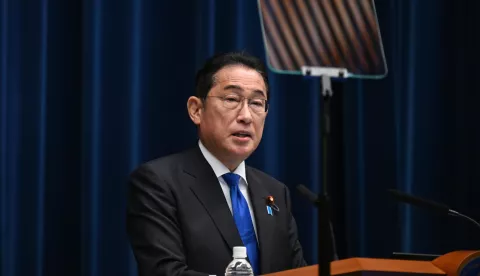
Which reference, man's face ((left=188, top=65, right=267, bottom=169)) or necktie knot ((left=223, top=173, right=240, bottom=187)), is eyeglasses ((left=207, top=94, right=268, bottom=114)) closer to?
man's face ((left=188, top=65, right=267, bottom=169))

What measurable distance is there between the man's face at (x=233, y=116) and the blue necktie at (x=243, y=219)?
0.22 ft

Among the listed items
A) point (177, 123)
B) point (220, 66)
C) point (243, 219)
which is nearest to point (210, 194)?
point (243, 219)

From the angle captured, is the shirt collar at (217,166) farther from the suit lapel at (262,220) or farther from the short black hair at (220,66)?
the short black hair at (220,66)

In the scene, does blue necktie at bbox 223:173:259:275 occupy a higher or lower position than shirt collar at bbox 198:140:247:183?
lower

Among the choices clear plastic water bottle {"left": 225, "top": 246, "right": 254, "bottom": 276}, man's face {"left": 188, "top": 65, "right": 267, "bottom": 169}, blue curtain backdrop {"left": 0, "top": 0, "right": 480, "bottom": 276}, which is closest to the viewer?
clear plastic water bottle {"left": 225, "top": 246, "right": 254, "bottom": 276}

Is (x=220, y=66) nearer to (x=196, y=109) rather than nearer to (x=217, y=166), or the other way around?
(x=196, y=109)

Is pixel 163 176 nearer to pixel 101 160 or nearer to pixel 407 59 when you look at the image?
pixel 101 160

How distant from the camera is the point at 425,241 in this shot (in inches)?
116

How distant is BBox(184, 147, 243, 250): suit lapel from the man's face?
0.06 meters

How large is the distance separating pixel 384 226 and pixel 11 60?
63.6 inches

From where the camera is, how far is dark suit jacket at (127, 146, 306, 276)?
1.91 m

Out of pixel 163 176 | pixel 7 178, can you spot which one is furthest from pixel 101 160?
pixel 163 176

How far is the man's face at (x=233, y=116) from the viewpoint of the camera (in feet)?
7.04

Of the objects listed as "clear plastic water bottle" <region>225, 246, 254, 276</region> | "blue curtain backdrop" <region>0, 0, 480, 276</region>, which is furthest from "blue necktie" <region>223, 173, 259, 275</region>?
"blue curtain backdrop" <region>0, 0, 480, 276</region>
